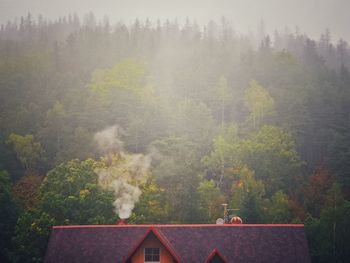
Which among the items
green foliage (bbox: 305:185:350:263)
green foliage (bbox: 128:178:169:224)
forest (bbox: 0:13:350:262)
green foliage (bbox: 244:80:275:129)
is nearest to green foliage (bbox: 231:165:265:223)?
forest (bbox: 0:13:350:262)

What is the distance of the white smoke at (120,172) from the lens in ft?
188

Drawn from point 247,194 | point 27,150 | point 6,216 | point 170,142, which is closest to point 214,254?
point 247,194

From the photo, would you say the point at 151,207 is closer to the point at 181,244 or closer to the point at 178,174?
the point at 178,174

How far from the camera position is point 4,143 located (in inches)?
3295

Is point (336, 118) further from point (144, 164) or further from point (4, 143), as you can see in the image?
point (4, 143)

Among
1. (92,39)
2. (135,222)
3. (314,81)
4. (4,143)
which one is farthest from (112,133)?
(92,39)

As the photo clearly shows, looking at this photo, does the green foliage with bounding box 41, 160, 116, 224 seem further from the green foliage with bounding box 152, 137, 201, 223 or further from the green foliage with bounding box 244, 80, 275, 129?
the green foliage with bounding box 244, 80, 275, 129

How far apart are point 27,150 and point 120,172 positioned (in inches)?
953

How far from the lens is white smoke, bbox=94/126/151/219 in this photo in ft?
188

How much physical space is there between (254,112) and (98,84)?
108 feet

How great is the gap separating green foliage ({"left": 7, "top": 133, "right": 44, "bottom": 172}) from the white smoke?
9.89m

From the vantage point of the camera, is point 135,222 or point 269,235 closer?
point 269,235

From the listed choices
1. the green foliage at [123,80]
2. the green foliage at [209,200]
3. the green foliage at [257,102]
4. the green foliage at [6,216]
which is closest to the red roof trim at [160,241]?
the green foliage at [6,216]

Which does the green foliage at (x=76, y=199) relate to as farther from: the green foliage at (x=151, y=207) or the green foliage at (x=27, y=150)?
the green foliage at (x=27, y=150)
